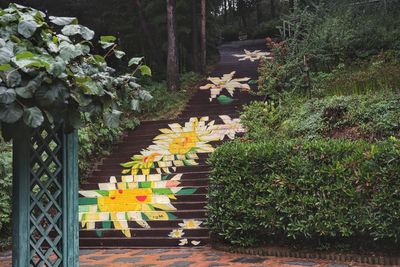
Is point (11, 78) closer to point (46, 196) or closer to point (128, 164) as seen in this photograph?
point (46, 196)

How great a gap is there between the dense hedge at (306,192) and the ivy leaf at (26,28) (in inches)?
154

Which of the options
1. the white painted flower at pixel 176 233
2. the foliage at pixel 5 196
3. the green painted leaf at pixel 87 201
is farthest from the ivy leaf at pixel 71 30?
the green painted leaf at pixel 87 201

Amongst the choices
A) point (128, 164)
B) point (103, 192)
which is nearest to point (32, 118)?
point (103, 192)

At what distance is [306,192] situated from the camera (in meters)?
5.45

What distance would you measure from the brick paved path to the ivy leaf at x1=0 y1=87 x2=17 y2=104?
3.90m

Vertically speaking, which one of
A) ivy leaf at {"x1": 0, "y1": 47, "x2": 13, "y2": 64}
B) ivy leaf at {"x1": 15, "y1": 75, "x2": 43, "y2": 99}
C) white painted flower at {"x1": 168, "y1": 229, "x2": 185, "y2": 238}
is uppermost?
ivy leaf at {"x1": 0, "y1": 47, "x2": 13, "y2": 64}

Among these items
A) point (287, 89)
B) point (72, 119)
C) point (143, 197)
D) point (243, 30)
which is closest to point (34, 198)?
point (72, 119)

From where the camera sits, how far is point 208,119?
11.8 m

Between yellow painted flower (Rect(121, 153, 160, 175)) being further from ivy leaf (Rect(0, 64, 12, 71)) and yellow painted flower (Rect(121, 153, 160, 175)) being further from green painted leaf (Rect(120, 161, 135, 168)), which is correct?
ivy leaf (Rect(0, 64, 12, 71))

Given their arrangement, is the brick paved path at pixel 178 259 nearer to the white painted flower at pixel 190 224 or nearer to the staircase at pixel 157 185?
the staircase at pixel 157 185

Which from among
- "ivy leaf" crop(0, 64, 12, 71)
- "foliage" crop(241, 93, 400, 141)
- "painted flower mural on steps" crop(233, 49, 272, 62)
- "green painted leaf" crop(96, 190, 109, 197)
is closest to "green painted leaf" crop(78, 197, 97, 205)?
"green painted leaf" crop(96, 190, 109, 197)

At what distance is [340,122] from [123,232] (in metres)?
3.97

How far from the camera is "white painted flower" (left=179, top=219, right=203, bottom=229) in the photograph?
7027mm

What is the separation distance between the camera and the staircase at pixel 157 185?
7102 millimetres
